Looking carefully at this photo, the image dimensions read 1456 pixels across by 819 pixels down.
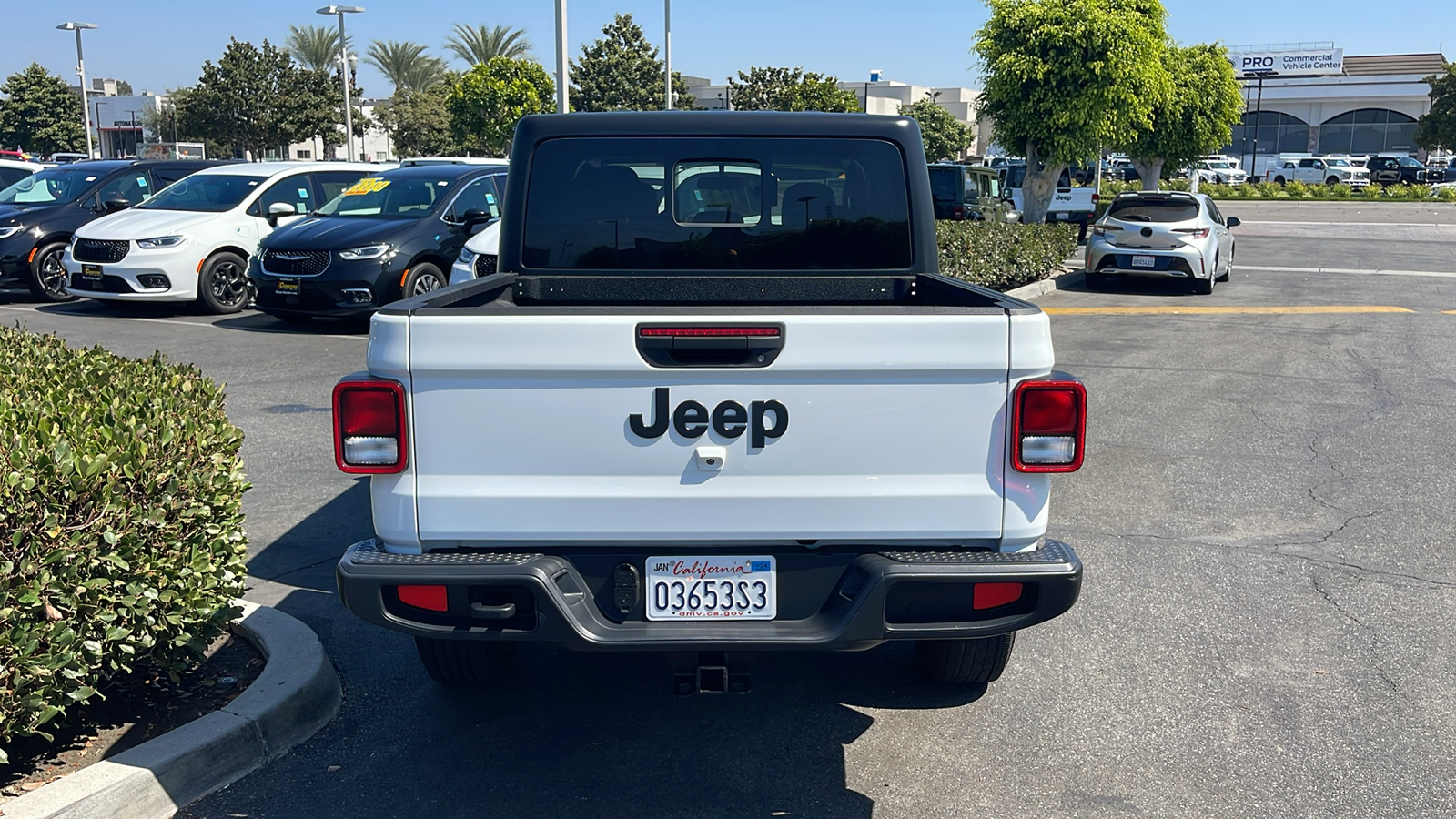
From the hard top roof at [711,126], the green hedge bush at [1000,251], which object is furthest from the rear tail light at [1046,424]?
the green hedge bush at [1000,251]

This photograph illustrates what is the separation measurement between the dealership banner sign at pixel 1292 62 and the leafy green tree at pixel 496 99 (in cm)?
6793

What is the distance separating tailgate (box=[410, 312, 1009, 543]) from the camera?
329 centimetres

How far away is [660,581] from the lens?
343 cm

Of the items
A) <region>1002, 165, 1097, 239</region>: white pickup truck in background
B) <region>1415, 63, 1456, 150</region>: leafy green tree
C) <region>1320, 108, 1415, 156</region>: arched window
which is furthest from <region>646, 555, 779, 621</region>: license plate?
<region>1320, 108, 1415, 156</region>: arched window

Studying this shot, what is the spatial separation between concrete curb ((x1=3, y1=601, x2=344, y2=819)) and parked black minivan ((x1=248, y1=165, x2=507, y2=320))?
8.48 meters

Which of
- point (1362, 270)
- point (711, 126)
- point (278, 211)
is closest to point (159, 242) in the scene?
point (278, 211)

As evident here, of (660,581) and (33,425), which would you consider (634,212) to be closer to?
(660,581)

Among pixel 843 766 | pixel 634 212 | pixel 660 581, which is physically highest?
pixel 634 212

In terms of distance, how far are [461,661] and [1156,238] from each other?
15166 millimetres

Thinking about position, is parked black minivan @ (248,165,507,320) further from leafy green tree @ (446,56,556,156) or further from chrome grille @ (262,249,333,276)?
leafy green tree @ (446,56,556,156)

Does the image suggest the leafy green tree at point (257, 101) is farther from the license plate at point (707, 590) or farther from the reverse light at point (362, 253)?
the license plate at point (707, 590)

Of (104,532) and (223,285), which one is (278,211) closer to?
(223,285)

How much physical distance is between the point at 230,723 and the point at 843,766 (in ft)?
6.25

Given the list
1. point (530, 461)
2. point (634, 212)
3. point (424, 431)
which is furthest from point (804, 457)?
point (634, 212)
